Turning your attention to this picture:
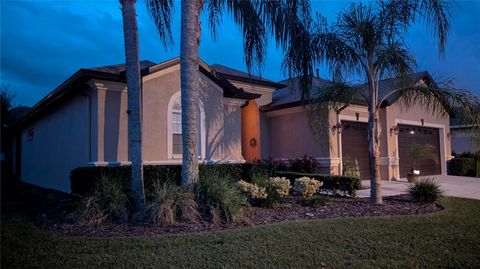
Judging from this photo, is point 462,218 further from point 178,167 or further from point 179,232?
point 178,167

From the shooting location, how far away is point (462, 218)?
7645 mm

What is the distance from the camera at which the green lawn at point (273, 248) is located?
187 inches

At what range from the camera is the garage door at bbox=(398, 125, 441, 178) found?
18281mm

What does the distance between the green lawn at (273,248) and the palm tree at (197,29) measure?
260 centimetres

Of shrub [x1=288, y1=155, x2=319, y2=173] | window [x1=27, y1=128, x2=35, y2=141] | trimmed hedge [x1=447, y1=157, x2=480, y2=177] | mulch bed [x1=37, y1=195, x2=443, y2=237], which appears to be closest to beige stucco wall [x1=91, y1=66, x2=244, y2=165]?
shrub [x1=288, y1=155, x2=319, y2=173]

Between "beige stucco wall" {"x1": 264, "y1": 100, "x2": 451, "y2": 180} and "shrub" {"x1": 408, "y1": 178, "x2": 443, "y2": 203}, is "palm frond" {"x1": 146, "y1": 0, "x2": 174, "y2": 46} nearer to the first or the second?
"beige stucco wall" {"x1": 264, "y1": 100, "x2": 451, "y2": 180}

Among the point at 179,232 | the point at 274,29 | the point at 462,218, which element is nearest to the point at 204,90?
the point at 274,29

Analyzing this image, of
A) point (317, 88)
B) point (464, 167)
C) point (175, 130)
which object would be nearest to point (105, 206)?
point (175, 130)

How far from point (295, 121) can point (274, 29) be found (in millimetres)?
8305

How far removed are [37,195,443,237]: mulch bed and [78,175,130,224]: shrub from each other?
0.24 m

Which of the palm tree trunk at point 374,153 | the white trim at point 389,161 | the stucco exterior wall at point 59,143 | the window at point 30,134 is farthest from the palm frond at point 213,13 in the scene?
the window at point 30,134

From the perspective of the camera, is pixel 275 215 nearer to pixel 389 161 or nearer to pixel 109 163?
pixel 109 163

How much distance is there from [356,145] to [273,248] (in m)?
12.7

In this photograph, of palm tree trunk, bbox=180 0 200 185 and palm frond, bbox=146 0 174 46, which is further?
palm frond, bbox=146 0 174 46
